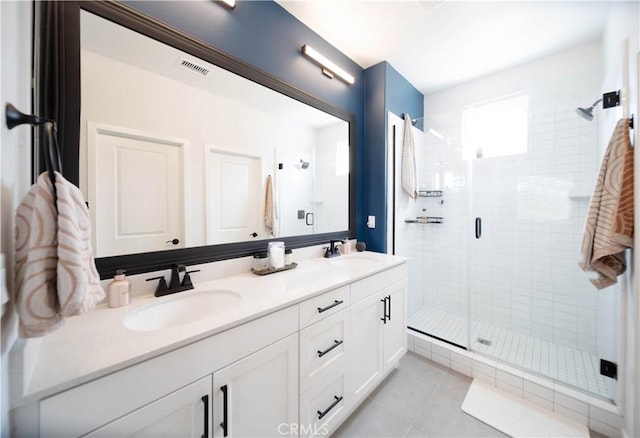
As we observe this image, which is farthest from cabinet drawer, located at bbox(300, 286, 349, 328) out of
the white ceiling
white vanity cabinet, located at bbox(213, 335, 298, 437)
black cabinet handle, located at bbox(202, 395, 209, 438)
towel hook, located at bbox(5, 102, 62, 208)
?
the white ceiling

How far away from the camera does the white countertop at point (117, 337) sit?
54 cm

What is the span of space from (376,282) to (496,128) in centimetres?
204

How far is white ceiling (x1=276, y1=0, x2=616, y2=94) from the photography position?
1.55 m

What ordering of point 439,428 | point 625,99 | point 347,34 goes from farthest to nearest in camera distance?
1. point 347,34
2. point 439,428
3. point 625,99

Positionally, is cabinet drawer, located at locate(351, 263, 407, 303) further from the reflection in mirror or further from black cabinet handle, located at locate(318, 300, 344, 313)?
the reflection in mirror

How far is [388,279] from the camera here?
5.32 feet

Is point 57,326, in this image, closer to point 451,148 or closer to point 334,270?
point 334,270

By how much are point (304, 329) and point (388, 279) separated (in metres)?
0.80

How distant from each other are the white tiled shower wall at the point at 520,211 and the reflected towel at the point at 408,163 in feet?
0.38

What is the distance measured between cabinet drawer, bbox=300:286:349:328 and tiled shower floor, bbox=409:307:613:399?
4.67 ft

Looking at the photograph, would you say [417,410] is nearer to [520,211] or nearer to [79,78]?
[520,211]

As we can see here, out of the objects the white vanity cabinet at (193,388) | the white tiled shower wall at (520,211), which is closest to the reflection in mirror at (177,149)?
the white vanity cabinet at (193,388)

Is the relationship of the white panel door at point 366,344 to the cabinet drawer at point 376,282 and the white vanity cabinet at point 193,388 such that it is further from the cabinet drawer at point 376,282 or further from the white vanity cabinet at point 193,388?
the white vanity cabinet at point 193,388

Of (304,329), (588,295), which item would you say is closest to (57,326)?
(304,329)
